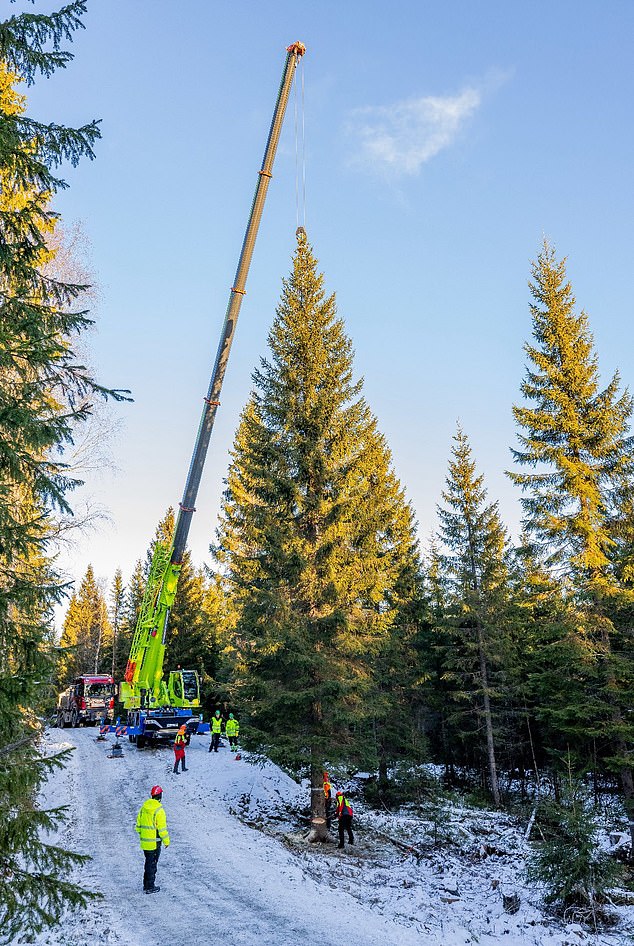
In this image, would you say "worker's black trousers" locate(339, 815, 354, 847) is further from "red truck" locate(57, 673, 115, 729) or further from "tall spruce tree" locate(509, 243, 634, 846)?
"red truck" locate(57, 673, 115, 729)

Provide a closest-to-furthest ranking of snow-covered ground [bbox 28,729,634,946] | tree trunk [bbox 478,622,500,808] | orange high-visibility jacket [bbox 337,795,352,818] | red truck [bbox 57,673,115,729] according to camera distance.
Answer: snow-covered ground [bbox 28,729,634,946], orange high-visibility jacket [bbox 337,795,352,818], tree trunk [bbox 478,622,500,808], red truck [bbox 57,673,115,729]

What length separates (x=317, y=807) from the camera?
56.6 ft

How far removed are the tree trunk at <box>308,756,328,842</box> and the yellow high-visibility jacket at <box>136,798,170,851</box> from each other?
6.32 metres

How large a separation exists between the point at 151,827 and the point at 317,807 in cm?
753

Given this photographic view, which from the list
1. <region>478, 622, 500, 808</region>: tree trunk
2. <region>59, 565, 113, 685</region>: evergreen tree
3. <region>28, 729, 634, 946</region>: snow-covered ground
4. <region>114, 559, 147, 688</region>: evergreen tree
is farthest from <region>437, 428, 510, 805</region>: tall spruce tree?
<region>59, 565, 113, 685</region>: evergreen tree

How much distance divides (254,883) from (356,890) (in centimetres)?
250

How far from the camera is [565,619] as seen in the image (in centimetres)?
1894

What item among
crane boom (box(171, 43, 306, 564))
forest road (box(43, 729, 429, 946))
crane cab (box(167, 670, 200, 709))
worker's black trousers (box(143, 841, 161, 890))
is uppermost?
crane boom (box(171, 43, 306, 564))

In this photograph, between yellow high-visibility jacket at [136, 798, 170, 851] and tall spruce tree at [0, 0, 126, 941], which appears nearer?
tall spruce tree at [0, 0, 126, 941]

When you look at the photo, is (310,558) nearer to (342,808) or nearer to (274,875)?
(342,808)

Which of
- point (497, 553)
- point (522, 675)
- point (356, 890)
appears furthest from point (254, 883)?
point (522, 675)

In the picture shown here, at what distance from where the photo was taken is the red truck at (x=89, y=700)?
37.3 m

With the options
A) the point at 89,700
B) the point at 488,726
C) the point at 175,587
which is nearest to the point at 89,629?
the point at 89,700

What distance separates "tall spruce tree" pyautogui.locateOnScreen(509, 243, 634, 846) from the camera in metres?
18.1
